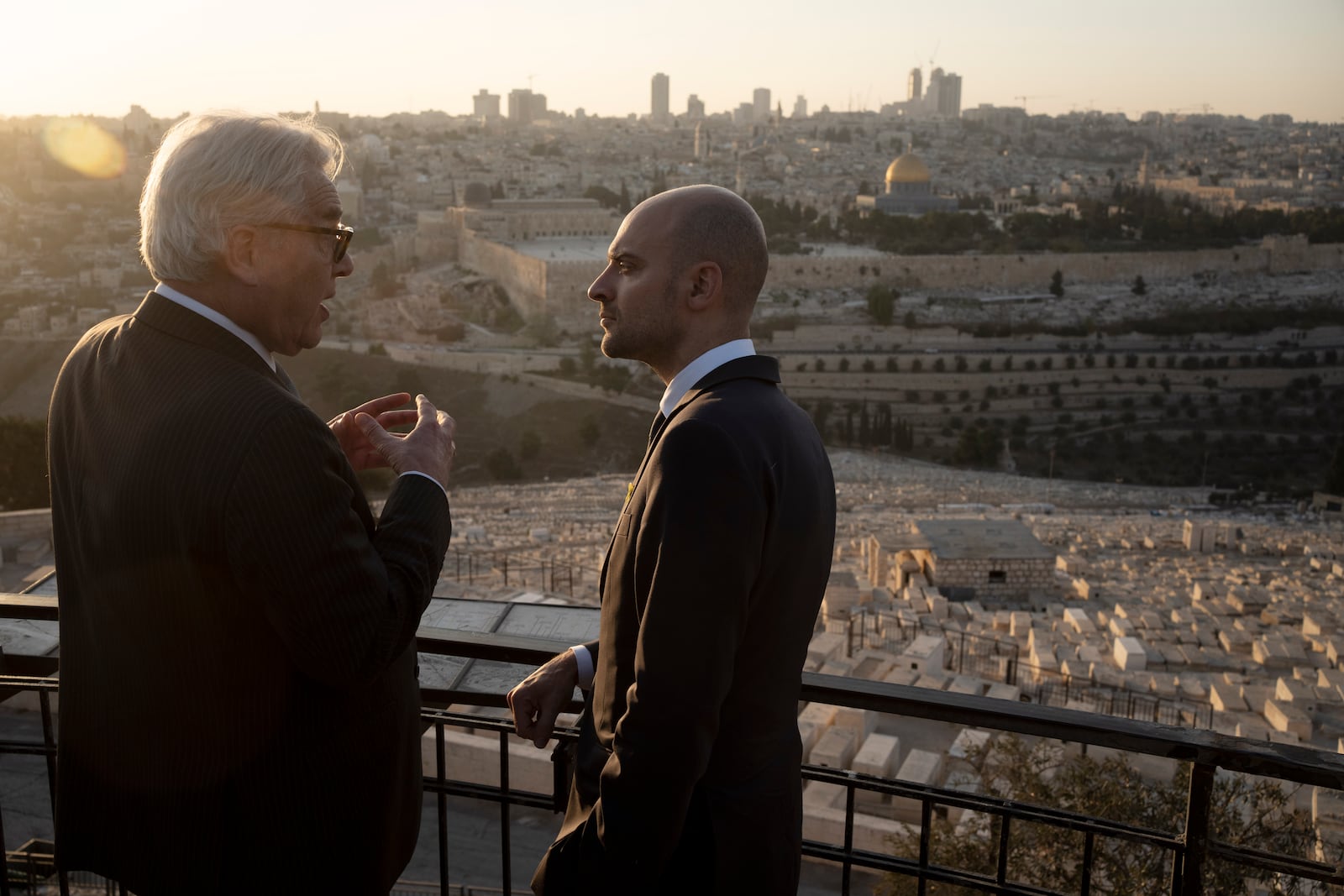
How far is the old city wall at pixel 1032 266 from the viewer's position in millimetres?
31688

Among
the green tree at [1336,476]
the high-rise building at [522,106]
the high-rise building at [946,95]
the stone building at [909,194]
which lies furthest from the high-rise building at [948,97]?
the green tree at [1336,476]

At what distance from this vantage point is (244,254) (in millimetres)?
1103

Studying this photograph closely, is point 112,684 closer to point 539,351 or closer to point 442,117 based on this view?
point 539,351

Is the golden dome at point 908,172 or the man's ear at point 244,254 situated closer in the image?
the man's ear at point 244,254

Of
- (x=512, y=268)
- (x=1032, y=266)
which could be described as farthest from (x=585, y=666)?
(x=1032, y=266)

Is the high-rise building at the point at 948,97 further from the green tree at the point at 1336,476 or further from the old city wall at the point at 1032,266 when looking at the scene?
the green tree at the point at 1336,476

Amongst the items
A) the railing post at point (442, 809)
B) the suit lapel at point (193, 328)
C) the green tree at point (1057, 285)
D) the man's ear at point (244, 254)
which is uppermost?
the man's ear at point (244, 254)

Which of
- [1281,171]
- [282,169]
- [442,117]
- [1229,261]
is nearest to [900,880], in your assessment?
[282,169]

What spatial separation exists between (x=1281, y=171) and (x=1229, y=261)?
124 ft

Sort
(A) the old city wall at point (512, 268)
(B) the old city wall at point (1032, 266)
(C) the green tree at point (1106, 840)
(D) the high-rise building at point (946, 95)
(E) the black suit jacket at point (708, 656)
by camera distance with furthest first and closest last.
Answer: (D) the high-rise building at point (946, 95)
(B) the old city wall at point (1032, 266)
(A) the old city wall at point (512, 268)
(C) the green tree at point (1106, 840)
(E) the black suit jacket at point (708, 656)

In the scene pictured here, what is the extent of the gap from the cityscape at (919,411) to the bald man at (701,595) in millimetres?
268

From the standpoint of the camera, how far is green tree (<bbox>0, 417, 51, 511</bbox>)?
1107 centimetres

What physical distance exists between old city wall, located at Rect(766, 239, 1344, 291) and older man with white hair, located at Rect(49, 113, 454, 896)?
29890 mm

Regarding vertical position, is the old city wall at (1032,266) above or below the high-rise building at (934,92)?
below
